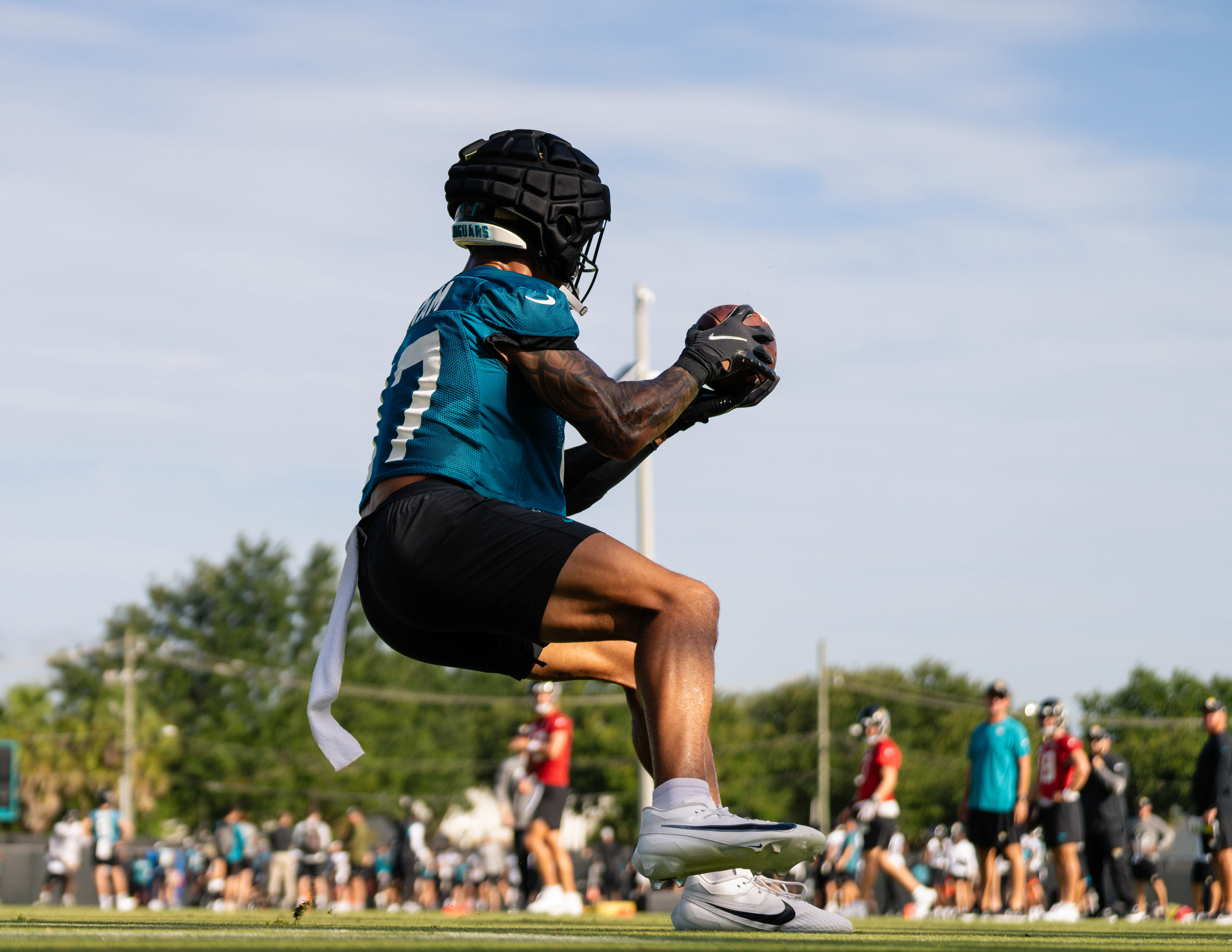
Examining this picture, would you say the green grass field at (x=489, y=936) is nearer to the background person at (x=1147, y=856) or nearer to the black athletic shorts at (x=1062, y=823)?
the black athletic shorts at (x=1062, y=823)

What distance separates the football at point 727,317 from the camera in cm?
470

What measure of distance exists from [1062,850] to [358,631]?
221 feet

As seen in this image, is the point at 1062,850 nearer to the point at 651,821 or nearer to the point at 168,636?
the point at 651,821

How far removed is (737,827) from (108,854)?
17.4m

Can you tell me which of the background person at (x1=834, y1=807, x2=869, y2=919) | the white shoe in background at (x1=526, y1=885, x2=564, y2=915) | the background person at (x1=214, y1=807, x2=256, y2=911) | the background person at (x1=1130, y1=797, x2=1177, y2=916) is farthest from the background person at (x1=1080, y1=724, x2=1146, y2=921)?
the background person at (x1=214, y1=807, x2=256, y2=911)

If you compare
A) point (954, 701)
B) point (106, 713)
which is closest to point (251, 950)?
point (106, 713)

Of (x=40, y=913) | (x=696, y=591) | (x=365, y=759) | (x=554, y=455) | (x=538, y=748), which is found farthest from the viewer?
(x=365, y=759)

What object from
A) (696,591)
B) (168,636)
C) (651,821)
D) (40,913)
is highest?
(168,636)

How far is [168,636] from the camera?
249ft

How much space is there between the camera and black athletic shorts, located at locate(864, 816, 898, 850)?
43.0 feet

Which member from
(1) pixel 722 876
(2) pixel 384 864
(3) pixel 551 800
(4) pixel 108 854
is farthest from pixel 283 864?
(1) pixel 722 876

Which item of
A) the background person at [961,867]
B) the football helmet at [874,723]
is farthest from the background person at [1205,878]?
the background person at [961,867]

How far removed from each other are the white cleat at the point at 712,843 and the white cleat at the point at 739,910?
0.49 meters

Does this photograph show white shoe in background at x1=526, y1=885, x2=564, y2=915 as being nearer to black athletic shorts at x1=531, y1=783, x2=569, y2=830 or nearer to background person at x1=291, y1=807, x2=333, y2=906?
black athletic shorts at x1=531, y1=783, x2=569, y2=830
